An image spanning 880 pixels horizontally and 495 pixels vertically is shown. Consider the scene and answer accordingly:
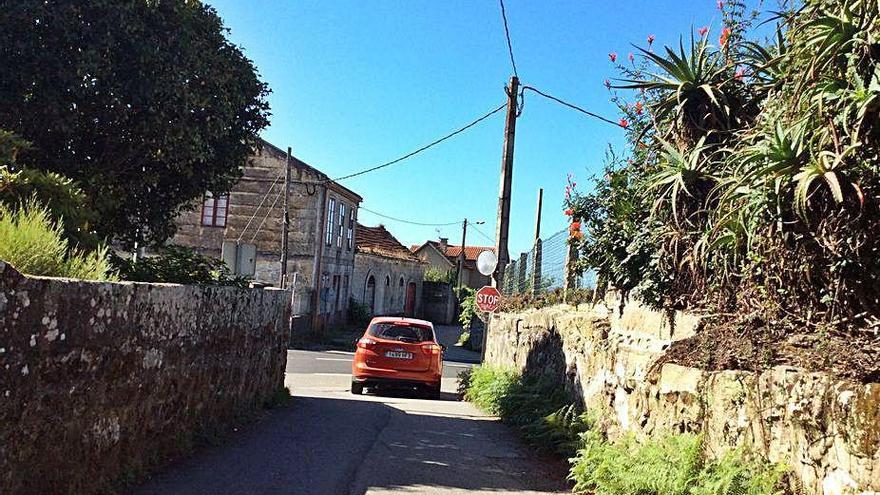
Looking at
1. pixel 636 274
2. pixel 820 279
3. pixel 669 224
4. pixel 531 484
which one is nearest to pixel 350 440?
pixel 531 484

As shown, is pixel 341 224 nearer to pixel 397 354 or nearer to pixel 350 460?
pixel 397 354

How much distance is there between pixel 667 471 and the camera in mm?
5172

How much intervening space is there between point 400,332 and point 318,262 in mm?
17271

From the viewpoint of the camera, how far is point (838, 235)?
15.9ft

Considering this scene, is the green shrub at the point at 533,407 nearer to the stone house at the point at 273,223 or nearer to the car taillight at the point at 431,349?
the car taillight at the point at 431,349

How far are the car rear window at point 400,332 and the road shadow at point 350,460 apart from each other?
13.1ft

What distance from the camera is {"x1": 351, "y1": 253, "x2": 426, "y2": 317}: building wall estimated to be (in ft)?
131

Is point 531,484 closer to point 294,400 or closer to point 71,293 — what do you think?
point 71,293

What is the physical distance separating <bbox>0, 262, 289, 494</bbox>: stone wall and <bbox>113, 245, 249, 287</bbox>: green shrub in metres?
0.41

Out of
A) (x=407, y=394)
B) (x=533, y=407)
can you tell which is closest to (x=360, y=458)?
(x=533, y=407)

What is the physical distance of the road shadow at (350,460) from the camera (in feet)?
20.7

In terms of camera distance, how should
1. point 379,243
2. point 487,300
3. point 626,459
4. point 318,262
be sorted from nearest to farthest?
point 626,459 < point 487,300 < point 318,262 < point 379,243

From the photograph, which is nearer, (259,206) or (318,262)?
(259,206)

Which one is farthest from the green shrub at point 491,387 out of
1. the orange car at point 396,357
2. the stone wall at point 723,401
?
the stone wall at point 723,401
